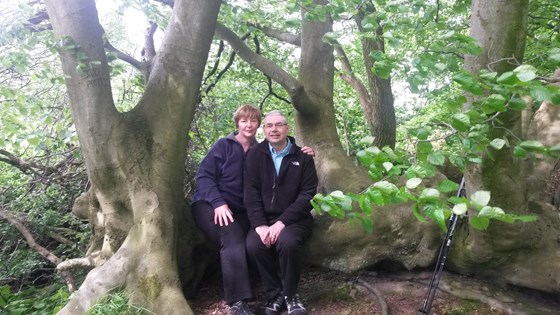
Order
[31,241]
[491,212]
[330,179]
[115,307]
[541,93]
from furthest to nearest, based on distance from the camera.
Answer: [31,241]
[330,179]
[115,307]
[541,93]
[491,212]

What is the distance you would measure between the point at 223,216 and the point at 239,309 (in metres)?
0.75

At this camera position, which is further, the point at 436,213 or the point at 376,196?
the point at 376,196

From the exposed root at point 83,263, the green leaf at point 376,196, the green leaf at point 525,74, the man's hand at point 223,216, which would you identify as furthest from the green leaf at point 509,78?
the exposed root at point 83,263

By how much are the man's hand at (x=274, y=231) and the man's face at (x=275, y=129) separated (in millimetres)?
698

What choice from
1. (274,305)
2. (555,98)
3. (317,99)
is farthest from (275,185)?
(555,98)

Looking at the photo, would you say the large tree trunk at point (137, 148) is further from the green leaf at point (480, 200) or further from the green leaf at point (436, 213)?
the green leaf at point (480, 200)

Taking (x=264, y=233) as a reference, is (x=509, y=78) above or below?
above

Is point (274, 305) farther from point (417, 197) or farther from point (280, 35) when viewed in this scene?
point (280, 35)

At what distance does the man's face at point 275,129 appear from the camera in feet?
12.2

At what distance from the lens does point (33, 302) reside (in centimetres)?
526

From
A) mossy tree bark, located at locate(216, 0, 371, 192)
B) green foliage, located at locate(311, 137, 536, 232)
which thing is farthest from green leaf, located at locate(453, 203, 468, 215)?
mossy tree bark, located at locate(216, 0, 371, 192)

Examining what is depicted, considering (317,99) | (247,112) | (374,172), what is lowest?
(374,172)

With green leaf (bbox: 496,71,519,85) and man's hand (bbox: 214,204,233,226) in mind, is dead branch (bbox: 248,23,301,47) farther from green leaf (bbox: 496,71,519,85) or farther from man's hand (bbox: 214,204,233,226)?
green leaf (bbox: 496,71,519,85)

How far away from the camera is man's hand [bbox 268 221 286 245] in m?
3.52
